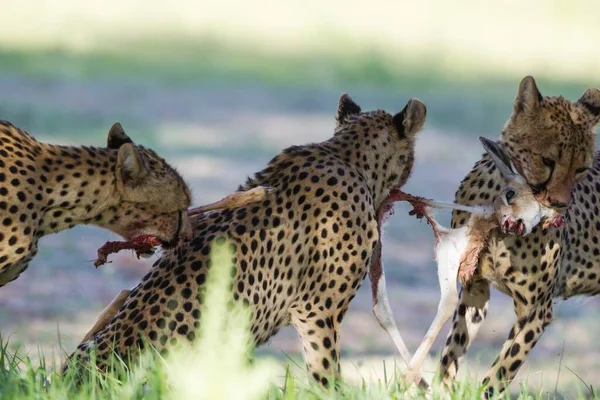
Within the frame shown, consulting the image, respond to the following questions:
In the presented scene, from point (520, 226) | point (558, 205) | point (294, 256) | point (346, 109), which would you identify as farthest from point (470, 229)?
point (346, 109)

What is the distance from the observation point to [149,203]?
19.2ft

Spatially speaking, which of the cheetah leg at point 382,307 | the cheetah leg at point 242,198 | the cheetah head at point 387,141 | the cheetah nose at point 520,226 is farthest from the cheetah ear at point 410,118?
the cheetah leg at point 242,198

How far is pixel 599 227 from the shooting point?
22.9 feet

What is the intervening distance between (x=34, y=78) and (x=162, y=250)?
11.2m

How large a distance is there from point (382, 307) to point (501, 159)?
0.77 meters

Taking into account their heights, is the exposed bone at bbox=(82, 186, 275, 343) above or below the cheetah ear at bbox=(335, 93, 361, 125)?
below

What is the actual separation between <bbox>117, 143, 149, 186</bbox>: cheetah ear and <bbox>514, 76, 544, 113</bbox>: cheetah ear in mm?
1610

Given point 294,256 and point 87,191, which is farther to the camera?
point 294,256

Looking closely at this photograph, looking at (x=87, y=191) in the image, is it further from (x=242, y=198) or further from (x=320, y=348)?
(x=320, y=348)

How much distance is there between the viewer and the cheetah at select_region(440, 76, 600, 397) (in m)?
6.23

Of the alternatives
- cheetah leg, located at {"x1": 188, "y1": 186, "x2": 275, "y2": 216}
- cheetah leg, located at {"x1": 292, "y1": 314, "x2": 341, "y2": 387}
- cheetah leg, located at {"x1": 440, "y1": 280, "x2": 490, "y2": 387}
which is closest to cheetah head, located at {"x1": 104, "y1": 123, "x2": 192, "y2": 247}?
cheetah leg, located at {"x1": 188, "y1": 186, "x2": 275, "y2": 216}

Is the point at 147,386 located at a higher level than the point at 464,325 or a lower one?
higher

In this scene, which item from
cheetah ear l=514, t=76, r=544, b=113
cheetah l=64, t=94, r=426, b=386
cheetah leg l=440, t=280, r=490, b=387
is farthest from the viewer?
cheetah leg l=440, t=280, r=490, b=387

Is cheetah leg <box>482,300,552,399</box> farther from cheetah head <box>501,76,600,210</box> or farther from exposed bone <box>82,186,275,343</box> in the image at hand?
exposed bone <box>82,186,275,343</box>
